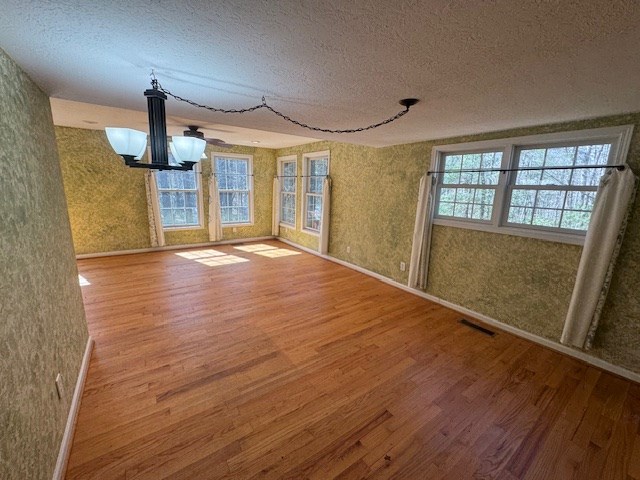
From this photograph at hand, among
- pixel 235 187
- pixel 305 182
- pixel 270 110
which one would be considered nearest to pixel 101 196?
pixel 235 187

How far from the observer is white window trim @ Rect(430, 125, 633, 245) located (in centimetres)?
221

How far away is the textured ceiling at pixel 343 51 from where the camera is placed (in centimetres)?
94

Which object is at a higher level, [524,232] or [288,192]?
[288,192]

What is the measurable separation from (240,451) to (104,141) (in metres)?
5.65

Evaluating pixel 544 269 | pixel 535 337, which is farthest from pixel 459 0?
pixel 535 337

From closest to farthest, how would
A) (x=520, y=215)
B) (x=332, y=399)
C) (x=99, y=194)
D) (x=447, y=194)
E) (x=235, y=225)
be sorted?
(x=332, y=399) < (x=520, y=215) < (x=447, y=194) < (x=99, y=194) < (x=235, y=225)

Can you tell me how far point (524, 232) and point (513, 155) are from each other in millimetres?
823

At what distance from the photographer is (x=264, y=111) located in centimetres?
230

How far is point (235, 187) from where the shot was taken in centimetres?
656

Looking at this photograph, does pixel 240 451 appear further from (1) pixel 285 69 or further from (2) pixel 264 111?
(2) pixel 264 111

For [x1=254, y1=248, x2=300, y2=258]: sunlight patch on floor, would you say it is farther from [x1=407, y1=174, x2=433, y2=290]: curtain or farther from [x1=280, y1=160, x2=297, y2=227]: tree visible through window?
[x1=407, y1=174, x2=433, y2=290]: curtain

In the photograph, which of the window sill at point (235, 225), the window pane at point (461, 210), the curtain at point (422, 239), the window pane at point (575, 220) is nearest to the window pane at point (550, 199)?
the window pane at point (575, 220)

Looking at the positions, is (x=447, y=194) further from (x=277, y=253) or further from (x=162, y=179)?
(x=162, y=179)

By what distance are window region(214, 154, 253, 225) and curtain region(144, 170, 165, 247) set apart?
1306mm
